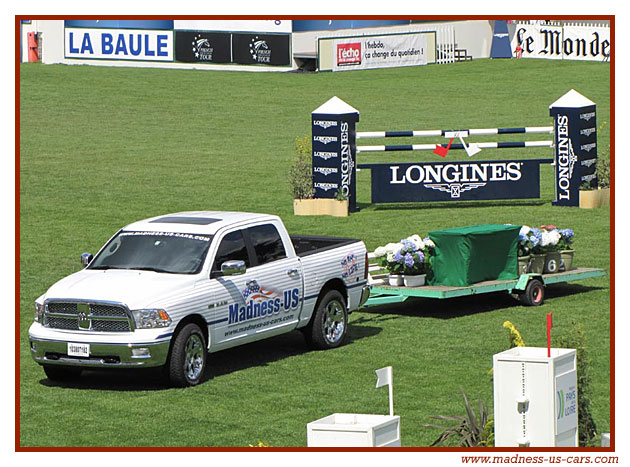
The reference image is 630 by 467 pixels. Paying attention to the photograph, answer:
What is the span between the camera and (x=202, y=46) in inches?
2172

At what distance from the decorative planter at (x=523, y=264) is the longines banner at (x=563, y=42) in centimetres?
3801

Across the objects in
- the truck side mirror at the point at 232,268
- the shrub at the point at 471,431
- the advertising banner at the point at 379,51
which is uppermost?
the advertising banner at the point at 379,51

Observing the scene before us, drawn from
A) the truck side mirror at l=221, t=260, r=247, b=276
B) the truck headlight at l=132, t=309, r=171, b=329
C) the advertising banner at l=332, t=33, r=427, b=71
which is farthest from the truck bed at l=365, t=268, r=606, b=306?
the advertising banner at l=332, t=33, r=427, b=71

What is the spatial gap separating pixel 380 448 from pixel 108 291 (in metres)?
5.55

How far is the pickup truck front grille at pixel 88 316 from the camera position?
13.4 metres

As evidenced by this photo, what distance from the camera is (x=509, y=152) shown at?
36281 mm

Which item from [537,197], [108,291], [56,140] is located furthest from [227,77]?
[108,291]

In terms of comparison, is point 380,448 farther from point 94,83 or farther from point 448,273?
point 94,83

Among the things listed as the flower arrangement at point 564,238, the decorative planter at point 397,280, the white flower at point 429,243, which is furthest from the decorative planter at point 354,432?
the flower arrangement at point 564,238

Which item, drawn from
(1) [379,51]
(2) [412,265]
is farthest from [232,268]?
(1) [379,51]

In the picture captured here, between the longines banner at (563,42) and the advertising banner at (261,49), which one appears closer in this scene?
the advertising banner at (261,49)

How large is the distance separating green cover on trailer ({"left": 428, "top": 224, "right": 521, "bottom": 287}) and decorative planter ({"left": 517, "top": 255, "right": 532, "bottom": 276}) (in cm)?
17

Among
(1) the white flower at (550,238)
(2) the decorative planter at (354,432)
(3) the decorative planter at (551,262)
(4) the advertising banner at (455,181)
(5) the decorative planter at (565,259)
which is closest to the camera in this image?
(2) the decorative planter at (354,432)

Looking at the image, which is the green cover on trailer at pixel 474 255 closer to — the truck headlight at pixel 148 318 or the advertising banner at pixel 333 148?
the truck headlight at pixel 148 318
